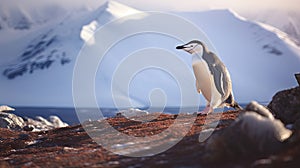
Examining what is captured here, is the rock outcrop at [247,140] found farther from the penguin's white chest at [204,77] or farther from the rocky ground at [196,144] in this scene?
the penguin's white chest at [204,77]

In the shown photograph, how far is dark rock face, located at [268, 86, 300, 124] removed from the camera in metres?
12.2

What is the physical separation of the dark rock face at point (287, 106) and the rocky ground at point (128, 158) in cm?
168

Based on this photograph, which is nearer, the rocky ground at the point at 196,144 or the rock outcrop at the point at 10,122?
the rocky ground at the point at 196,144

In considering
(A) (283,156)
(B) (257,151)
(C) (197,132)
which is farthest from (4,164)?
(A) (283,156)

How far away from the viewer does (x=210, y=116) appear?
1547 centimetres

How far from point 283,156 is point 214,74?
809 cm

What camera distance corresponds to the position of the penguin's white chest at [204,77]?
1532 cm

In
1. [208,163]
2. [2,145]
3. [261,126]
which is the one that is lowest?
[2,145]

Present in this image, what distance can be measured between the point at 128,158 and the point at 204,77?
652 cm

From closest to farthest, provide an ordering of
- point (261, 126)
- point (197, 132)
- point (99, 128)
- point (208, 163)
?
point (208, 163) → point (261, 126) → point (197, 132) → point (99, 128)

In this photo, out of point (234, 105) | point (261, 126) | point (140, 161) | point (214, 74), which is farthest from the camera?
point (234, 105)

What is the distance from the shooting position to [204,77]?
15.5 meters

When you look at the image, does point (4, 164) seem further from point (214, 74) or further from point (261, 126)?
point (214, 74)

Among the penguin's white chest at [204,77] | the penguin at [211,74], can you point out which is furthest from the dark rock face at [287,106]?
the penguin's white chest at [204,77]
